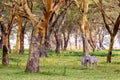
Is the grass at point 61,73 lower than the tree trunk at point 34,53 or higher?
lower

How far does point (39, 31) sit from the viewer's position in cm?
1653

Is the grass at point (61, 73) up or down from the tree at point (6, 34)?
down

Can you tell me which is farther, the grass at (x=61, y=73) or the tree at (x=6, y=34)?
the tree at (x=6, y=34)

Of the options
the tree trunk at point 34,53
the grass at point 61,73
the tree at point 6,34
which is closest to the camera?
the grass at point 61,73

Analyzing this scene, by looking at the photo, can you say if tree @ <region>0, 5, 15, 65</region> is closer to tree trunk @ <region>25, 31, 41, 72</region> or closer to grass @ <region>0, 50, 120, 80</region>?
grass @ <region>0, 50, 120, 80</region>

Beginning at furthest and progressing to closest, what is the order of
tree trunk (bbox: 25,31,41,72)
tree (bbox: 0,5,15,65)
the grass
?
tree (bbox: 0,5,15,65)
tree trunk (bbox: 25,31,41,72)
the grass

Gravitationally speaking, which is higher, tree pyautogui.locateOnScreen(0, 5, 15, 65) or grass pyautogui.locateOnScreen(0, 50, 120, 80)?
tree pyautogui.locateOnScreen(0, 5, 15, 65)

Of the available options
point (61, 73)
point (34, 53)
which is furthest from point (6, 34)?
point (61, 73)

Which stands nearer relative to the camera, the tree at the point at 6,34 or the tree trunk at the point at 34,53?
the tree trunk at the point at 34,53

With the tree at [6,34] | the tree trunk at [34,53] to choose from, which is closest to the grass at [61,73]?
the tree trunk at [34,53]

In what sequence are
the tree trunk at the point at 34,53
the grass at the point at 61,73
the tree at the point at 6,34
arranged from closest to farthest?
the grass at the point at 61,73, the tree trunk at the point at 34,53, the tree at the point at 6,34

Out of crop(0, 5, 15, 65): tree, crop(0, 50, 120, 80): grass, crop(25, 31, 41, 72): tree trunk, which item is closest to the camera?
crop(0, 50, 120, 80): grass

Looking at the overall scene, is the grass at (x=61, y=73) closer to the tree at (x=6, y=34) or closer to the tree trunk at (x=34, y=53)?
the tree trunk at (x=34, y=53)

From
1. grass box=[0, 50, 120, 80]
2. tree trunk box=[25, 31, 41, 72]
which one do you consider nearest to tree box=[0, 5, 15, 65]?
grass box=[0, 50, 120, 80]
